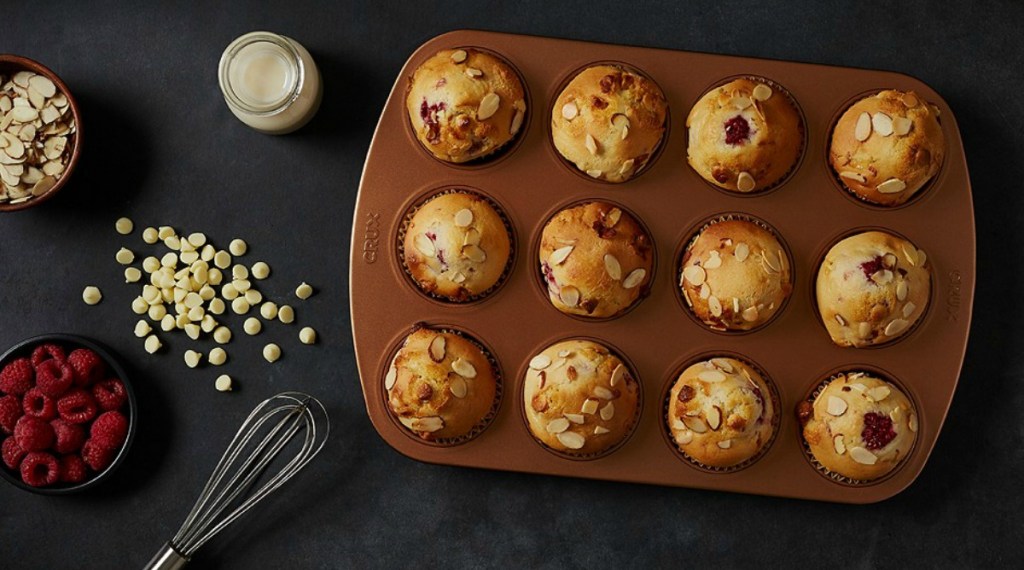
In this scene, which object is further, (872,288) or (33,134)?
(33,134)

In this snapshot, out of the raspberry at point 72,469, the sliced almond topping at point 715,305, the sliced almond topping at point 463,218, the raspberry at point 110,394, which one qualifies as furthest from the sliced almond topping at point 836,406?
the raspberry at point 72,469

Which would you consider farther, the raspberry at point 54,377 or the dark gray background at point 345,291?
the dark gray background at point 345,291

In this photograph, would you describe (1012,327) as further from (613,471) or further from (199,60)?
(199,60)

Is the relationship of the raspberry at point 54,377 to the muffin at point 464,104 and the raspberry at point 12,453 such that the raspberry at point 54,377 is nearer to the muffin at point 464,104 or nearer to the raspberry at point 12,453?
the raspberry at point 12,453

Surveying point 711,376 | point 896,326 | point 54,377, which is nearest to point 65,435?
point 54,377

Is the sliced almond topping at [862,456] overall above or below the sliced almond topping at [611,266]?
below

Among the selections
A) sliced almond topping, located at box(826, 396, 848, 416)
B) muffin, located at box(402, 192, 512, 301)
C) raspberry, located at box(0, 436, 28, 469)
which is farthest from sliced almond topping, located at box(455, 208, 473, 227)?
raspberry, located at box(0, 436, 28, 469)

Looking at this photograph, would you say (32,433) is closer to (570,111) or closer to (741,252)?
(570,111)
